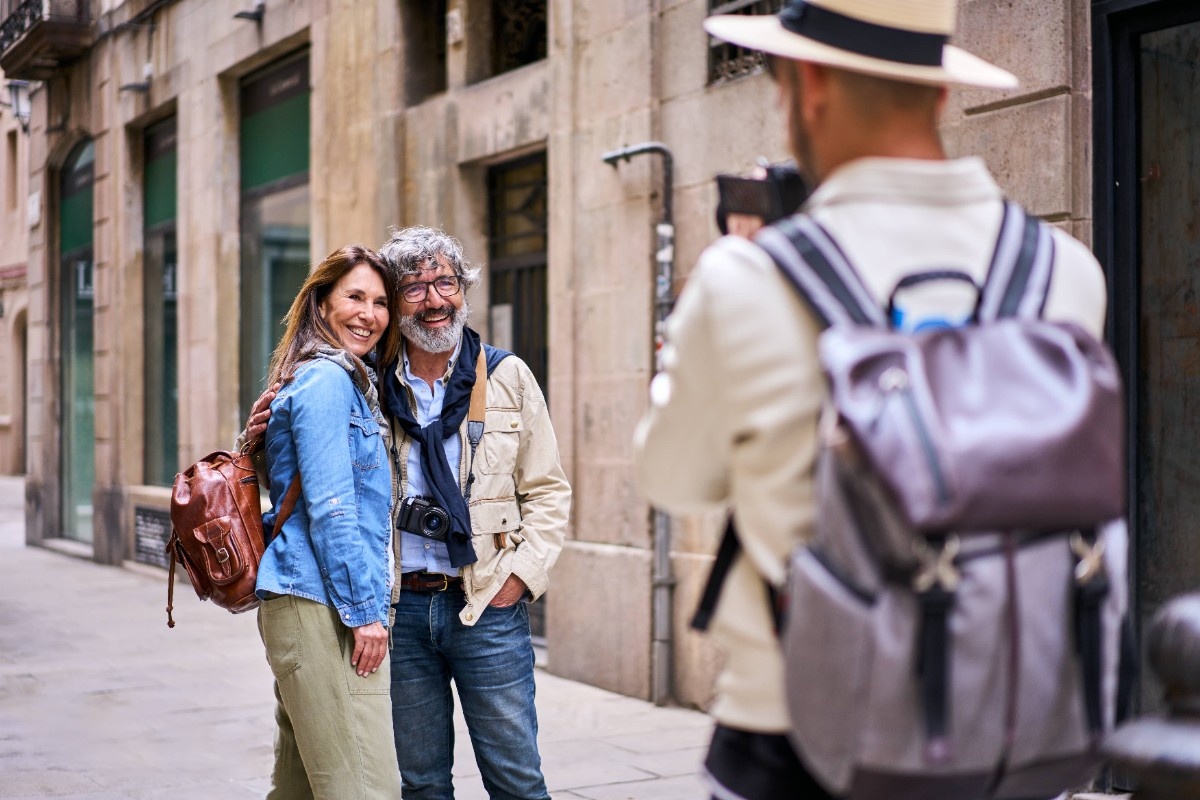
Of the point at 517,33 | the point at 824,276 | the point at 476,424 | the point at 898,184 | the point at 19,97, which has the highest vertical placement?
the point at 19,97

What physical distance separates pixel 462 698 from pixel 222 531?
842 millimetres

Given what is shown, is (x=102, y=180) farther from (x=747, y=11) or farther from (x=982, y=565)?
(x=982, y=565)

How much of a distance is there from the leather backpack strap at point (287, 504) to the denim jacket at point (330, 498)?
0.01 m

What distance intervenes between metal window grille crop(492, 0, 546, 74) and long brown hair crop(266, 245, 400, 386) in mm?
5580

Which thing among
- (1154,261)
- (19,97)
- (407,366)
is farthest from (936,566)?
(19,97)

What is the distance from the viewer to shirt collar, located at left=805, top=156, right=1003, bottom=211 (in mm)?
1864

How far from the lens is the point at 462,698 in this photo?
13.5 feet

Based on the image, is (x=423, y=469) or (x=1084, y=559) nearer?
(x=1084, y=559)

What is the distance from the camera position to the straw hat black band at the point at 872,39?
188 cm

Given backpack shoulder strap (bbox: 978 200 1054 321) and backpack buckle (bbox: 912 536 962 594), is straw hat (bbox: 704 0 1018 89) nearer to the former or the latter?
backpack shoulder strap (bbox: 978 200 1054 321)

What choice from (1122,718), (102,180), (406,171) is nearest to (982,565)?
(1122,718)

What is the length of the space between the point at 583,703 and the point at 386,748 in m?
4.11

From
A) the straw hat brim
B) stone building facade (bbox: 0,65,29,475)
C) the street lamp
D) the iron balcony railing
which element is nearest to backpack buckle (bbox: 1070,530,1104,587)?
the straw hat brim

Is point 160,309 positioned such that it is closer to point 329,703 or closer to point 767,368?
point 329,703
